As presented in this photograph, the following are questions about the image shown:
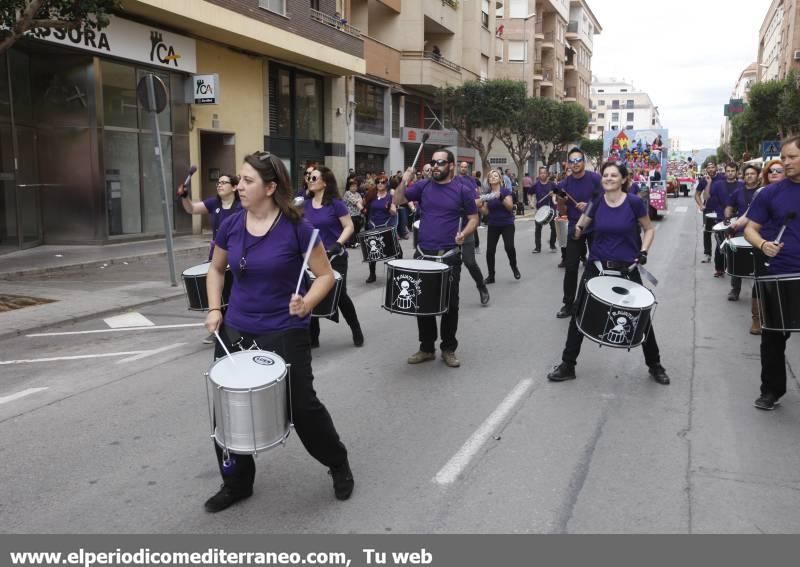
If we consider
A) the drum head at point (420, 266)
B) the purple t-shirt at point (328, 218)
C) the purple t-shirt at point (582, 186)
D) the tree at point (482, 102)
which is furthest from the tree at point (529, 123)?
the drum head at point (420, 266)

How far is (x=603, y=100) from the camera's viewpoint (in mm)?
169250

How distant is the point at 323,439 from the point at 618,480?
170cm

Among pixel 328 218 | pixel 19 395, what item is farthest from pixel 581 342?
pixel 19 395

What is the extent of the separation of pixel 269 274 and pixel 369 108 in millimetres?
27432

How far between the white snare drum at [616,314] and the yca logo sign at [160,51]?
47.4 feet

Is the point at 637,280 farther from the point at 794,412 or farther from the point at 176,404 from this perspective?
the point at 176,404

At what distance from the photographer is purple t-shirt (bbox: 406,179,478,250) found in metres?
6.98

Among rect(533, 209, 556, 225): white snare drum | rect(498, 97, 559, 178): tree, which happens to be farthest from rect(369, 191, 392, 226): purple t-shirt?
rect(498, 97, 559, 178): tree

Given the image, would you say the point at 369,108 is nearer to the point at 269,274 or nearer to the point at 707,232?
the point at 707,232

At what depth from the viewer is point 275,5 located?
21016 mm

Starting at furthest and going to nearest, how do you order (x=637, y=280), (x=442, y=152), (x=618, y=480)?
(x=442, y=152), (x=637, y=280), (x=618, y=480)

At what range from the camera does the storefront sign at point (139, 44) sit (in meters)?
15.4

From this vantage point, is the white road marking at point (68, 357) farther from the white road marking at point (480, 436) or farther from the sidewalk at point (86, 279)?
the white road marking at point (480, 436)
